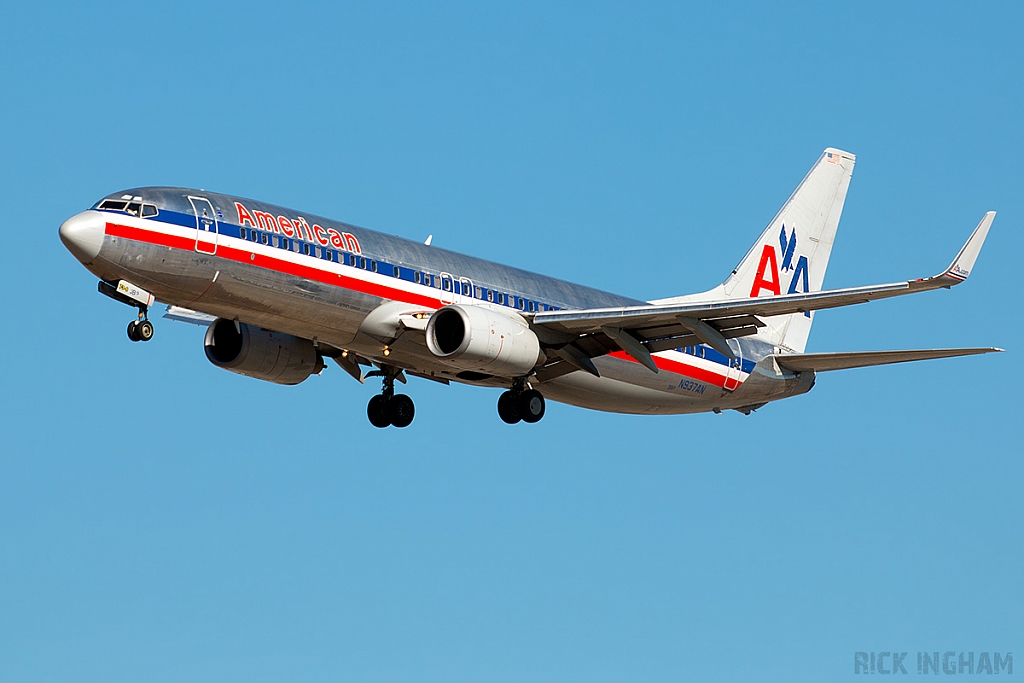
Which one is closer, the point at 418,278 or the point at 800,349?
the point at 418,278

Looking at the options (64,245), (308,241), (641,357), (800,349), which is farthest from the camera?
(800,349)

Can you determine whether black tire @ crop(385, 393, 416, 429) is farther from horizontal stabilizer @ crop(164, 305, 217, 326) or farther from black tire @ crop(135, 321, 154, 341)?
black tire @ crop(135, 321, 154, 341)

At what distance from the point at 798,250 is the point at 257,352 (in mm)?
20694

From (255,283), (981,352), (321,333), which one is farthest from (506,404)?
(981,352)

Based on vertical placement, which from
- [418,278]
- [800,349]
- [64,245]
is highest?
[800,349]

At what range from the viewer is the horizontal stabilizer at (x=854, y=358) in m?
37.8

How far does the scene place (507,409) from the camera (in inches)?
1549

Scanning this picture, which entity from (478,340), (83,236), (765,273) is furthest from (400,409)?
(765,273)

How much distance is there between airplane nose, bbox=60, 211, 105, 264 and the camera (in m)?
32.9

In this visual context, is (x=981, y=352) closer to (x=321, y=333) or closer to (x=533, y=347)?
(x=533, y=347)

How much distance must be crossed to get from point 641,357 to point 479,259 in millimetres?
5427

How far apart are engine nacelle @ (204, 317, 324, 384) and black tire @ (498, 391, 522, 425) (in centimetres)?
567

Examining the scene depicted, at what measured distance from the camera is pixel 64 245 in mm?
33062

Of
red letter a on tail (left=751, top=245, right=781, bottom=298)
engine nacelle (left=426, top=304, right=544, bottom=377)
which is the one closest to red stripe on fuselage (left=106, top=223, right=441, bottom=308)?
engine nacelle (left=426, top=304, right=544, bottom=377)
